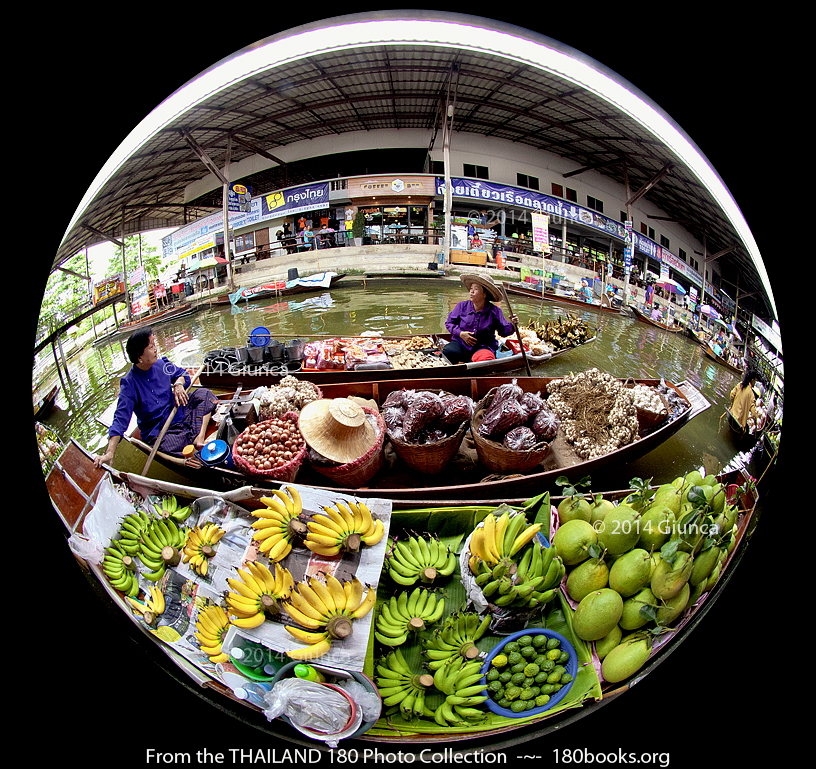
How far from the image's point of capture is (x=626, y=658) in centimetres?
205

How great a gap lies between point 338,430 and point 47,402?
1.52 metres

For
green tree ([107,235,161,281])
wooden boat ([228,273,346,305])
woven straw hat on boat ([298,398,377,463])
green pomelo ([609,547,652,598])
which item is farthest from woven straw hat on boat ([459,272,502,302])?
green tree ([107,235,161,281])

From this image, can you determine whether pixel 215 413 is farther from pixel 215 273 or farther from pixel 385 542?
pixel 385 542

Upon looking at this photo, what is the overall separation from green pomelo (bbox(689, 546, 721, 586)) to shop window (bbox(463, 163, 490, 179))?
6.66ft

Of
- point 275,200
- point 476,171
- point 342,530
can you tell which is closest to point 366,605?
point 342,530

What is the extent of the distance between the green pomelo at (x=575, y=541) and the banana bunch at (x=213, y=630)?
160cm

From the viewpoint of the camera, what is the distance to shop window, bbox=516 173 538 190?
6.80 ft

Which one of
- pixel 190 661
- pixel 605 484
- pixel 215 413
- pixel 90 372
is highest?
pixel 90 372

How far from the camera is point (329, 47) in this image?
77.4 inches

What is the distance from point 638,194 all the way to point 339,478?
2.04 m

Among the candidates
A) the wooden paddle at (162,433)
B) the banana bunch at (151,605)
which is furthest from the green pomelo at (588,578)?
the wooden paddle at (162,433)

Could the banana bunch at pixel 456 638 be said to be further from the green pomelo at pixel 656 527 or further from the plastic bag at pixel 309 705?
the green pomelo at pixel 656 527

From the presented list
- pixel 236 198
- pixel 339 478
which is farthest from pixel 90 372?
pixel 339 478

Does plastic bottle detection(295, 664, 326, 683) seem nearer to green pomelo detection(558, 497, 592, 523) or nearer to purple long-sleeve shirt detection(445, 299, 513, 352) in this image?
green pomelo detection(558, 497, 592, 523)
